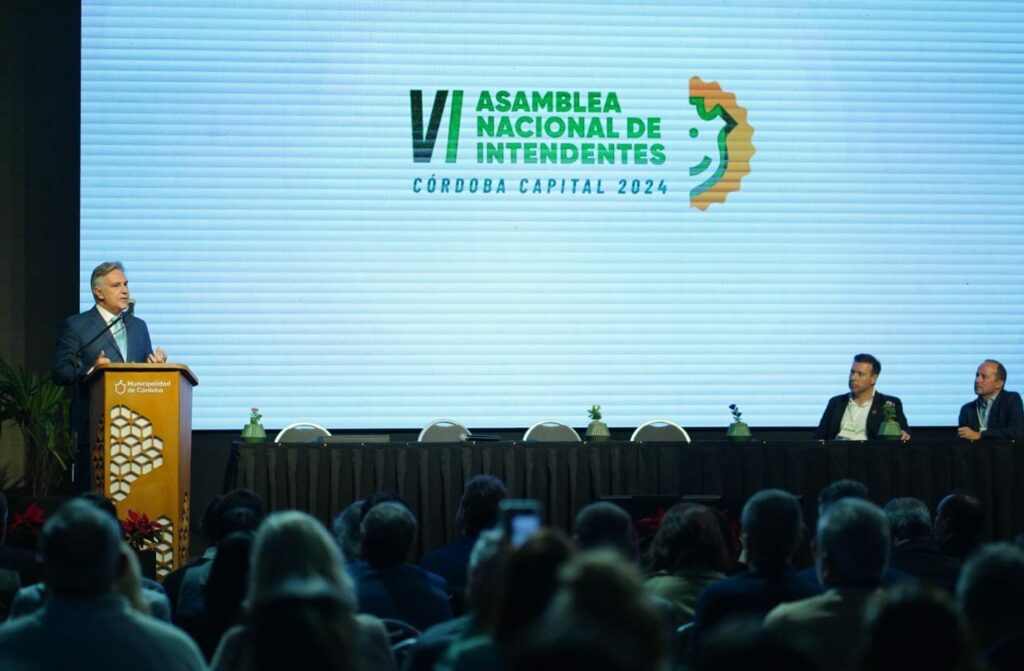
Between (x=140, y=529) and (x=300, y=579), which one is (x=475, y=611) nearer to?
(x=300, y=579)

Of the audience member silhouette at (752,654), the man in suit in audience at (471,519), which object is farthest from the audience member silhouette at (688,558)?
the audience member silhouette at (752,654)

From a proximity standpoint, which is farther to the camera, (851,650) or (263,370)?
(263,370)

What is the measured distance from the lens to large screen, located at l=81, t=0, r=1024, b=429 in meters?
8.43

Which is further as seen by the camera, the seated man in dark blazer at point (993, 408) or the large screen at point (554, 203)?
the large screen at point (554, 203)

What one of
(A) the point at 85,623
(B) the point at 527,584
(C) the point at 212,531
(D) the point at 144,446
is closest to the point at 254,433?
(D) the point at 144,446

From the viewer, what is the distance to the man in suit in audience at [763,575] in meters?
Answer: 3.42

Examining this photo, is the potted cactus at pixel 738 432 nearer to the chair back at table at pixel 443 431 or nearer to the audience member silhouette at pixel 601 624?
the chair back at table at pixel 443 431

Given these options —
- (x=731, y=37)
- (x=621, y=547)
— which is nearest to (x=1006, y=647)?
(x=621, y=547)

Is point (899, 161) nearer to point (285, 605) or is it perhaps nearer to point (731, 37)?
point (731, 37)

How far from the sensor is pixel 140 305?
8.33 m

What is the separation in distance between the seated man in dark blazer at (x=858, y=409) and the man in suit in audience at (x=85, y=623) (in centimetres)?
612

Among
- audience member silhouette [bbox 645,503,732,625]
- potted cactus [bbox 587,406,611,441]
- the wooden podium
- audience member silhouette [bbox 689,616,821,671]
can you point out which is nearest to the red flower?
the wooden podium

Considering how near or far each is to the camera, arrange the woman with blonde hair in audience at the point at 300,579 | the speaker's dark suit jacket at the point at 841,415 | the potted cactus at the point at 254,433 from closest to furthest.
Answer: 1. the woman with blonde hair in audience at the point at 300,579
2. the potted cactus at the point at 254,433
3. the speaker's dark suit jacket at the point at 841,415

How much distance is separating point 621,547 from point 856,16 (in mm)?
6330
